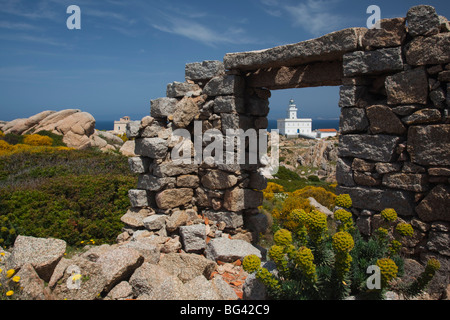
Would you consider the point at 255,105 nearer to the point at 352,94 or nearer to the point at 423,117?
the point at 352,94

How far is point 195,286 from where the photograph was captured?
3730 mm

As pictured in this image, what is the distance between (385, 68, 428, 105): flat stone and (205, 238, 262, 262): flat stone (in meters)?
3.08

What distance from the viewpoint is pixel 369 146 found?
4.58m

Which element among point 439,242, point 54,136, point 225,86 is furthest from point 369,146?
point 54,136

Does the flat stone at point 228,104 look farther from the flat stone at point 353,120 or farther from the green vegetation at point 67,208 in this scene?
the green vegetation at point 67,208

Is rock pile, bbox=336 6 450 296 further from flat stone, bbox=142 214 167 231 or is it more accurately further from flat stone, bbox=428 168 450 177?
flat stone, bbox=142 214 167 231

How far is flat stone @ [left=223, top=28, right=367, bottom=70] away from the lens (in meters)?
4.54

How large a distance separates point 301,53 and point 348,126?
1.31m

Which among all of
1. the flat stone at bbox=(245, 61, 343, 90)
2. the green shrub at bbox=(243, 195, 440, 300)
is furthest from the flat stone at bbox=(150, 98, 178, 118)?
the green shrub at bbox=(243, 195, 440, 300)

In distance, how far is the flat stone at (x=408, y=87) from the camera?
4.11m

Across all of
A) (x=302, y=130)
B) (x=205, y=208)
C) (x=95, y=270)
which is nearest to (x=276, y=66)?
(x=205, y=208)

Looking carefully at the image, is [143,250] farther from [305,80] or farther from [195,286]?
[305,80]

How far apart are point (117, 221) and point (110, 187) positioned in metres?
1.26

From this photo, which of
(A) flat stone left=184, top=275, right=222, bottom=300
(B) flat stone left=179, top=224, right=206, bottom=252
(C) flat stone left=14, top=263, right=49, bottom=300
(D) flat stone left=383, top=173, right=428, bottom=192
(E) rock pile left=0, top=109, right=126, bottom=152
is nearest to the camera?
(C) flat stone left=14, top=263, right=49, bottom=300
